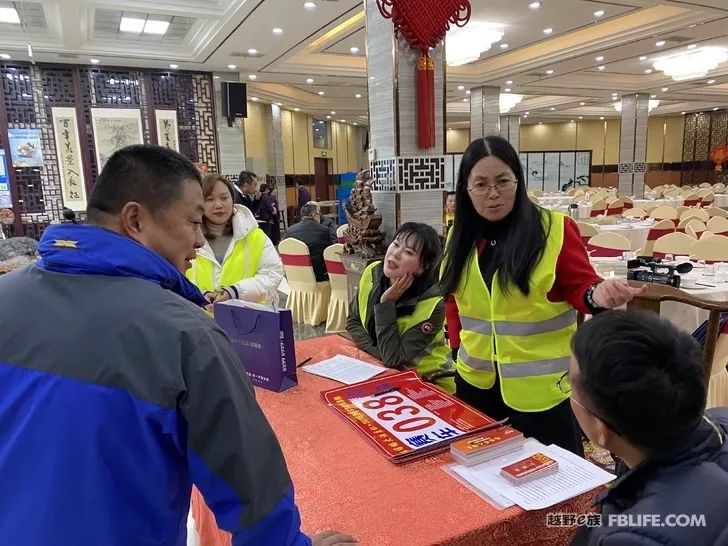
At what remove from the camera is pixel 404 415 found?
4.97ft

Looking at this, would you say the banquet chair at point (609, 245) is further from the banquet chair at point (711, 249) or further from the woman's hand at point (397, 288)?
the woman's hand at point (397, 288)

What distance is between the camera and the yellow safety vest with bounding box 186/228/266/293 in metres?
2.65

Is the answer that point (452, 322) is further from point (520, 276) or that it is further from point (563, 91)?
point (563, 91)

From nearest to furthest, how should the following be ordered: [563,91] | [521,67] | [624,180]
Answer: [521,67] → [563,91] → [624,180]

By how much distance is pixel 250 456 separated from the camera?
0.78 m

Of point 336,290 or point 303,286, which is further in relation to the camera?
point 303,286

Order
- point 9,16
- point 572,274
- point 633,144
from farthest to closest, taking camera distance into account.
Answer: point 633,144, point 9,16, point 572,274

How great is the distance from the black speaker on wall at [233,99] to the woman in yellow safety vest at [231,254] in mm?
6919

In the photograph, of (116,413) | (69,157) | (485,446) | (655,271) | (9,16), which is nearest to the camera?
(116,413)

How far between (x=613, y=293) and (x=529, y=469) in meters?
0.55

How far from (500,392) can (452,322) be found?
324 millimetres

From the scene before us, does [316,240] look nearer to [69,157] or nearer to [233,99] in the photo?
[233,99]

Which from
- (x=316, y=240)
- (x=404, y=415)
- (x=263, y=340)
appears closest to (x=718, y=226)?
(x=316, y=240)

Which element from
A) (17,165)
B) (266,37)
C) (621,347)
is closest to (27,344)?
(621,347)
